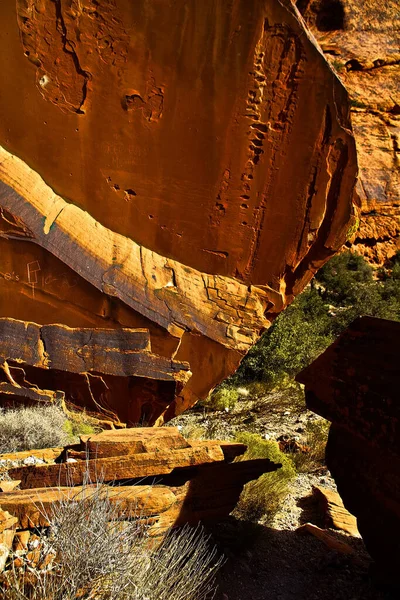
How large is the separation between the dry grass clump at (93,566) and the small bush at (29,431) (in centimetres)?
192


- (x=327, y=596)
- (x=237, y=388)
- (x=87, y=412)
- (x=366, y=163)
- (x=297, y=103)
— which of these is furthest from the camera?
(x=366, y=163)

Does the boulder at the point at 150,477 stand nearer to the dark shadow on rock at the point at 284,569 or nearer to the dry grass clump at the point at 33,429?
the dark shadow on rock at the point at 284,569

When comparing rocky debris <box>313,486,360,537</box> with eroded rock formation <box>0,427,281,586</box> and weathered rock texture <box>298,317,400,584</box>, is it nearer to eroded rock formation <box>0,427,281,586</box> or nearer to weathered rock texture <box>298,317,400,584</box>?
eroded rock formation <box>0,427,281,586</box>

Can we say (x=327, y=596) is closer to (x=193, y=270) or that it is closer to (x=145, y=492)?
(x=145, y=492)

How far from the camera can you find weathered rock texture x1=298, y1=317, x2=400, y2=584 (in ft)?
9.35

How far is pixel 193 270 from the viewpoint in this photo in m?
4.88

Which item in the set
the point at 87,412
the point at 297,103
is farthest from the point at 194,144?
the point at 87,412

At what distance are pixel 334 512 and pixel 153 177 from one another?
10.5 ft

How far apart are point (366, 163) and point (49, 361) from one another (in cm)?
1644

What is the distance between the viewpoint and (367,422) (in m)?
2.94

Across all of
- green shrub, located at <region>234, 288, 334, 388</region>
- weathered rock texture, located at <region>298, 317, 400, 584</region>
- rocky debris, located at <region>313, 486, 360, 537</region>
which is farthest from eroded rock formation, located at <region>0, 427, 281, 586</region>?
green shrub, located at <region>234, 288, 334, 388</region>

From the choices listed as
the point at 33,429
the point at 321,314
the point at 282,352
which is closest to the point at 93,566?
the point at 33,429

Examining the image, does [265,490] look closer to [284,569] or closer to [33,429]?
[284,569]

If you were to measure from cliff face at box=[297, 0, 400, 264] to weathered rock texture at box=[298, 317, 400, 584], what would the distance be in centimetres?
1653
